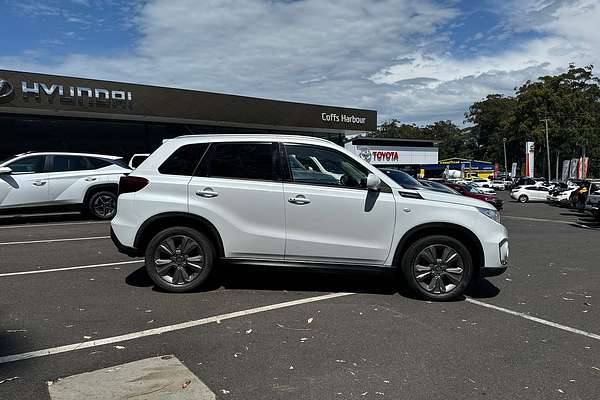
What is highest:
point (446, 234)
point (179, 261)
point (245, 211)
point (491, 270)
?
point (245, 211)

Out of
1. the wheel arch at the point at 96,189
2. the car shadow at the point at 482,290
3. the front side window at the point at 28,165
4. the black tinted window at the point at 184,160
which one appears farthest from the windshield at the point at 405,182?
the front side window at the point at 28,165

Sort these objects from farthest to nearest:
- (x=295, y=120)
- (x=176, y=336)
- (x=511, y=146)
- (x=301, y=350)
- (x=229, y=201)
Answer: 1. (x=511, y=146)
2. (x=295, y=120)
3. (x=229, y=201)
4. (x=176, y=336)
5. (x=301, y=350)

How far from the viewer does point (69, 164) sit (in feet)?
41.1

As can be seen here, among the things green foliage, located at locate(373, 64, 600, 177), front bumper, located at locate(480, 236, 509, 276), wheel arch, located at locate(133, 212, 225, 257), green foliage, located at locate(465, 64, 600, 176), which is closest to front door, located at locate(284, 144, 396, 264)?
wheel arch, located at locate(133, 212, 225, 257)

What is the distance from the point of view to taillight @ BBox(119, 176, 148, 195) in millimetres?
5898

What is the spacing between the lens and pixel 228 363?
3955 millimetres

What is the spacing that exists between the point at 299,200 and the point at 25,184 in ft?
29.0

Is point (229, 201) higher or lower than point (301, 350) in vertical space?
higher

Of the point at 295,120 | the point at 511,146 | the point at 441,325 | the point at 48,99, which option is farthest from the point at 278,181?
the point at 511,146

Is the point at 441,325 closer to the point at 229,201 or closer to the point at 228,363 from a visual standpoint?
the point at 228,363

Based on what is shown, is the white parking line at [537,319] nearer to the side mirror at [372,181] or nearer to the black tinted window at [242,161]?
the side mirror at [372,181]

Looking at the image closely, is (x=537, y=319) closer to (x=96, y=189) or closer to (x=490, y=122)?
(x=96, y=189)

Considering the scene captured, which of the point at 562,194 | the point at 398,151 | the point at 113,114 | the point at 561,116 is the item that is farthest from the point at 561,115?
the point at 113,114

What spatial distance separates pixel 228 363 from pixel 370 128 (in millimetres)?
30935
